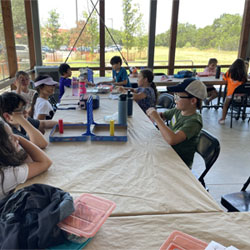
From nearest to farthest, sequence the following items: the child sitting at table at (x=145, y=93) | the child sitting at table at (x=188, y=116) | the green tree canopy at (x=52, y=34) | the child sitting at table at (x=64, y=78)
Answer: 1. the child sitting at table at (x=188, y=116)
2. the child sitting at table at (x=145, y=93)
3. the child sitting at table at (x=64, y=78)
4. the green tree canopy at (x=52, y=34)

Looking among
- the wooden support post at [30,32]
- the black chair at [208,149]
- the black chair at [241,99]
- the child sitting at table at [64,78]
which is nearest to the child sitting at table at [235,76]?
the black chair at [241,99]

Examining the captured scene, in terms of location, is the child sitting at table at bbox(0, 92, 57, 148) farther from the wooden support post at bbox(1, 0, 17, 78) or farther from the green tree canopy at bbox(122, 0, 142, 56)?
the green tree canopy at bbox(122, 0, 142, 56)

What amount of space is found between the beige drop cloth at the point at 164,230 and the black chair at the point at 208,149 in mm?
614

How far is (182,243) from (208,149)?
37.7 inches

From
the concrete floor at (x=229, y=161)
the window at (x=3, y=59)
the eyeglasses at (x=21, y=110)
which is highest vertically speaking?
the window at (x=3, y=59)

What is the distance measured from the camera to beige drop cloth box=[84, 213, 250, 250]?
836 millimetres

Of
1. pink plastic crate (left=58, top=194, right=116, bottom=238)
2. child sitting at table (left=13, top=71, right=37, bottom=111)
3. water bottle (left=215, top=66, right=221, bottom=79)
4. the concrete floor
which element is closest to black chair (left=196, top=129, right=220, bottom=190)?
the concrete floor

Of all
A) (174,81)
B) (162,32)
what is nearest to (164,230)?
(174,81)

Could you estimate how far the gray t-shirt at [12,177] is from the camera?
3.50ft

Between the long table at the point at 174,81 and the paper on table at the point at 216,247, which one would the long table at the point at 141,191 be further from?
the long table at the point at 174,81

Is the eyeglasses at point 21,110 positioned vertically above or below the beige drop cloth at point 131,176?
above

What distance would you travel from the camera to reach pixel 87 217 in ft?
2.82

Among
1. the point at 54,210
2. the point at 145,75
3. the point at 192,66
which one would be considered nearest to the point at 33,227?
the point at 54,210

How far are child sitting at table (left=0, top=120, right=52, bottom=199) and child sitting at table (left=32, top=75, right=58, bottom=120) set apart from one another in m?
1.23
